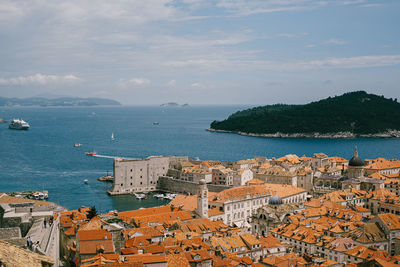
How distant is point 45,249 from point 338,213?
3541 cm

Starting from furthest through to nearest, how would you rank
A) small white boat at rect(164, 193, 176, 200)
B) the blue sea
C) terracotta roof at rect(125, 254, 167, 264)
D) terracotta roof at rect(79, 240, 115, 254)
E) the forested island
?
1. the forested island
2. the blue sea
3. small white boat at rect(164, 193, 176, 200)
4. terracotta roof at rect(79, 240, 115, 254)
5. terracotta roof at rect(125, 254, 167, 264)

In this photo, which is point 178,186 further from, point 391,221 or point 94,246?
point 94,246

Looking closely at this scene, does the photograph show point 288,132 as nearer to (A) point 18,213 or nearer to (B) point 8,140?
(B) point 8,140

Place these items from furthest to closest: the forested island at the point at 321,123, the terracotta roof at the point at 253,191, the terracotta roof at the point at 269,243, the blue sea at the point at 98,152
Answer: the forested island at the point at 321,123, the blue sea at the point at 98,152, the terracotta roof at the point at 253,191, the terracotta roof at the point at 269,243

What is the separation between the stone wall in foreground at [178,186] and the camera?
67.9 meters

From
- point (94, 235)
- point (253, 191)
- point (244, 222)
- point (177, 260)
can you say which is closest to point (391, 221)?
point (244, 222)

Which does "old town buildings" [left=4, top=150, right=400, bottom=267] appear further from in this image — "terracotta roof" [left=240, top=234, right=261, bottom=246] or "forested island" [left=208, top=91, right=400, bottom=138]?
"forested island" [left=208, top=91, right=400, bottom=138]

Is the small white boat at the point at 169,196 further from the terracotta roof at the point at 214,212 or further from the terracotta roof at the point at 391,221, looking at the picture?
the terracotta roof at the point at 391,221

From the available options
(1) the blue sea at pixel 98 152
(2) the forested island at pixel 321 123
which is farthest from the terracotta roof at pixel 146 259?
(2) the forested island at pixel 321 123

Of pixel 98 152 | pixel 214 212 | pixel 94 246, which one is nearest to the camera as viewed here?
pixel 94 246

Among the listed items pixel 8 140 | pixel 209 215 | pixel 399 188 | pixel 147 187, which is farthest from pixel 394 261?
pixel 8 140

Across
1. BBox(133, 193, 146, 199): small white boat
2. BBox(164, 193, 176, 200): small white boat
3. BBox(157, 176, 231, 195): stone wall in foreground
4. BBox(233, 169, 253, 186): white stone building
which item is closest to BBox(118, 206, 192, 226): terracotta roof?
BBox(164, 193, 176, 200): small white boat

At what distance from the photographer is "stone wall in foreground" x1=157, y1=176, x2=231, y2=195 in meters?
67.9

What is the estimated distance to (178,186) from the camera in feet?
238
